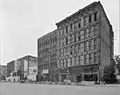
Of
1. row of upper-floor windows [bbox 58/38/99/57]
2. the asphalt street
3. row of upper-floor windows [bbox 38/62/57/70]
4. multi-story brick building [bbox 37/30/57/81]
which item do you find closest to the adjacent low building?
row of upper-floor windows [bbox 38/62/57/70]

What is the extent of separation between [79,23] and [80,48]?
20.5 ft

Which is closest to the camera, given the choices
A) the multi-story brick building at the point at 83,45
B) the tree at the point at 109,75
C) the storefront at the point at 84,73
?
the tree at the point at 109,75

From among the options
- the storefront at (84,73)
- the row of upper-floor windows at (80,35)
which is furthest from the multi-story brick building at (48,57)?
the storefront at (84,73)

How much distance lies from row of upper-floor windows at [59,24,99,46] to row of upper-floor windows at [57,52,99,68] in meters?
4.29

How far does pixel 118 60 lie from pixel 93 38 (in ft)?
23.2

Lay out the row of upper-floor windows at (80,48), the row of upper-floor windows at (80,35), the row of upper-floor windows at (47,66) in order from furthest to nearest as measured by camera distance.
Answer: the row of upper-floor windows at (47,66)
the row of upper-floor windows at (80,35)
the row of upper-floor windows at (80,48)

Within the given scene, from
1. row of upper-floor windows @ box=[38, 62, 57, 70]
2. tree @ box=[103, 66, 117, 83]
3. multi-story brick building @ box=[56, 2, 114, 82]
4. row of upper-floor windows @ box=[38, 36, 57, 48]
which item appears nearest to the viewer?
tree @ box=[103, 66, 117, 83]

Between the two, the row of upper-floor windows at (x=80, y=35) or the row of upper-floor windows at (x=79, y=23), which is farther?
the row of upper-floor windows at (x=79, y=23)

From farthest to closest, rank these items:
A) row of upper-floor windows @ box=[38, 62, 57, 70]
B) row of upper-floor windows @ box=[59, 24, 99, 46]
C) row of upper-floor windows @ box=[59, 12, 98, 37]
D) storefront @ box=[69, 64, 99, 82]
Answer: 1. row of upper-floor windows @ box=[38, 62, 57, 70]
2. row of upper-floor windows @ box=[59, 12, 98, 37]
3. row of upper-floor windows @ box=[59, 24, 99, 46]
4. storefront @ box=[69, 64, 99, 82]

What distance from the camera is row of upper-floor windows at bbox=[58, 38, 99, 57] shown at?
34844mm

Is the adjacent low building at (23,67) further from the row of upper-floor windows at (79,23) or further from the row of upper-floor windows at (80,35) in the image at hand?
the row of upper-floor windows at (79,23)

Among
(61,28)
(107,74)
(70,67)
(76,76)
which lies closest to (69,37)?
(61,28)

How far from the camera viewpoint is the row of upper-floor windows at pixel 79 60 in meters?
34.2

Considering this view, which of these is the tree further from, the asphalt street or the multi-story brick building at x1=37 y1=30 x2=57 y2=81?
the multi-story brick building at x1=37 y1=30 x2=57 y2=81
